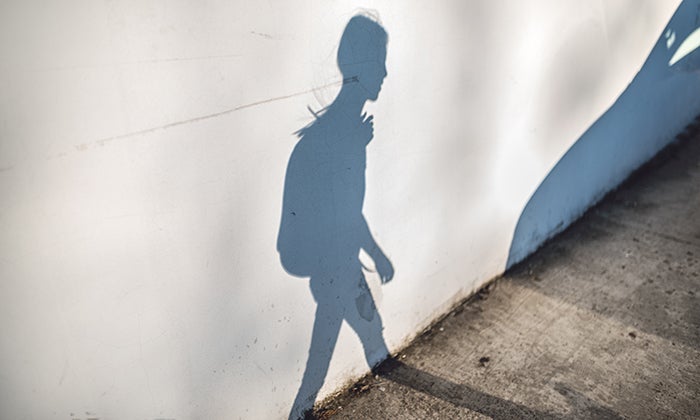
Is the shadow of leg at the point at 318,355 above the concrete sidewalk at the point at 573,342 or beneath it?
above

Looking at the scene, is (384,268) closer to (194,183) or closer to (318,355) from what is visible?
(318,355)

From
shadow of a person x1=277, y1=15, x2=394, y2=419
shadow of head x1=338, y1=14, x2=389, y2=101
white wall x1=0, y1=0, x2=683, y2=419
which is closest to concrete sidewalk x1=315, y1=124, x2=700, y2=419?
white wall x1=0, y1=0, x2=683, y2=419

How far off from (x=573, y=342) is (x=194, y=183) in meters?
2.96

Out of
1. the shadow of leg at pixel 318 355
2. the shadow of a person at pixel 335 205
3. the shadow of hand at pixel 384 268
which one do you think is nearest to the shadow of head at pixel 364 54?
the shadow of a person at pixel 335 205

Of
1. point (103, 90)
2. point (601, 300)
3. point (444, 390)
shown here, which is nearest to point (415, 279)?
point (444, 390)

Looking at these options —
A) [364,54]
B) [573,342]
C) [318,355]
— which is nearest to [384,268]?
[318,355]

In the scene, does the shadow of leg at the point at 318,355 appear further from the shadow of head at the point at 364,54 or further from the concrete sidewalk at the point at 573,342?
the shadow of head at the point at 364,54

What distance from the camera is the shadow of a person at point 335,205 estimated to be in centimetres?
307

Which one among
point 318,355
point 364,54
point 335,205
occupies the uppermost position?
point 364,54

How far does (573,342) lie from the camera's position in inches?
161

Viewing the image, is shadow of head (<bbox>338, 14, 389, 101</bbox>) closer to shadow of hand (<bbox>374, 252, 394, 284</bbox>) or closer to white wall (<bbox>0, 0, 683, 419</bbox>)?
white wall (<bbox>0, 0, 683, 419</bbox>)

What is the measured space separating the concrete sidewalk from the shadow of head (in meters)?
1.94

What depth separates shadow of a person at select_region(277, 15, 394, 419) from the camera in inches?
121

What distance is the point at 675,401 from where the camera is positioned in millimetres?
3516
